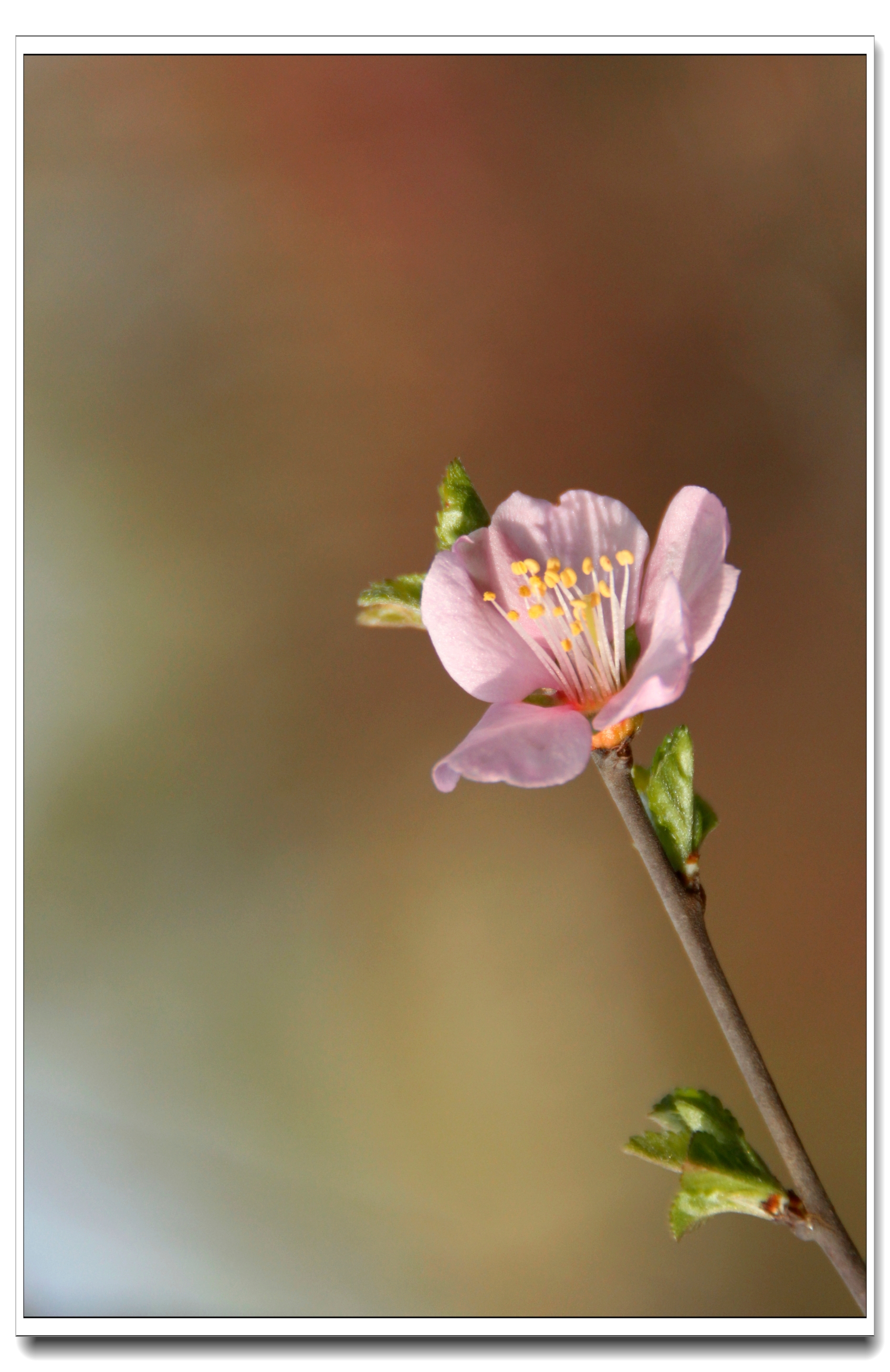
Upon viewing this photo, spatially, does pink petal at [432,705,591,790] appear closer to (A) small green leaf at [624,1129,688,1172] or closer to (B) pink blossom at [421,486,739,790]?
(B) pink blossom at [421,486,739,790]

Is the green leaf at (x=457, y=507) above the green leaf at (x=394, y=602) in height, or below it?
above

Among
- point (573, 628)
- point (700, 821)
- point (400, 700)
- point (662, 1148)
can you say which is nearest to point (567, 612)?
point (573, 628)

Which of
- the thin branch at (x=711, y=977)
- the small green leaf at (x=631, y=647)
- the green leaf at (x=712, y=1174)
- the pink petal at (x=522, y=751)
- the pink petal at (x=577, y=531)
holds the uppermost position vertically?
the pink petal at (x=577, y=531)

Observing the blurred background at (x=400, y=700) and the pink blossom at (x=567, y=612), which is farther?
the blurred background at (x=400, y=700)

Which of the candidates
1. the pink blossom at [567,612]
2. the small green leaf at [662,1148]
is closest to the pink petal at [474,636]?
the pink blossom at [567,612]

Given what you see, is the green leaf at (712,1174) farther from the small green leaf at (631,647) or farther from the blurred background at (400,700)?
the blurred background at (400,700)

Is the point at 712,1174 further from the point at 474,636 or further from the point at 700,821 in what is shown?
the point at 474,636

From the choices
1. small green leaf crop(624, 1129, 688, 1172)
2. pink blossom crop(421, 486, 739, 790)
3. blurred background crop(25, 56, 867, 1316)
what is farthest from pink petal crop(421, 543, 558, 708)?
blurred background crop(25, 56, 867, 1316)

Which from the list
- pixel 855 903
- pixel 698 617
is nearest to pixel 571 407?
pixel 855 903
